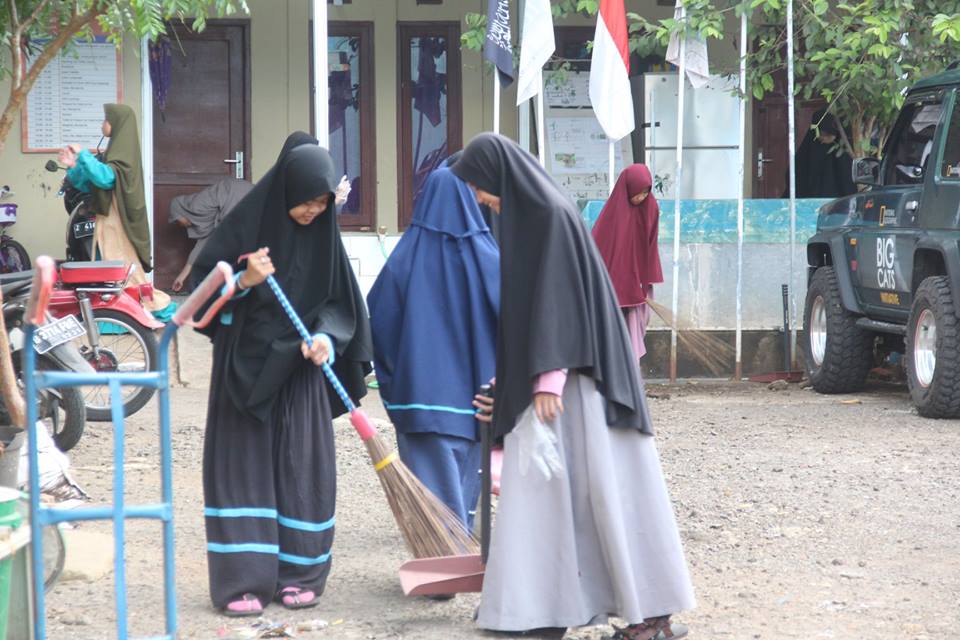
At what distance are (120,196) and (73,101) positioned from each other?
6.59 ft

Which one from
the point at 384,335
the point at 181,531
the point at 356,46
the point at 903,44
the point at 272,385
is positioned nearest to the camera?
the point at 272,385

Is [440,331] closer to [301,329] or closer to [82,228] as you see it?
[301,329]

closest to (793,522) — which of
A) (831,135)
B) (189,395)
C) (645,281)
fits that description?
(645,281)

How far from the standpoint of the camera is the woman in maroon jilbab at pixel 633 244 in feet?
31.2

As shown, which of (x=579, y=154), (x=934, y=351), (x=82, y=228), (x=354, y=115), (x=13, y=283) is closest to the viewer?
(x=13, y=283)

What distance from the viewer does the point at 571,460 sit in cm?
425

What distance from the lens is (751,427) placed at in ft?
28.7

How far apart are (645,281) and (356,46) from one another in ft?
13.6

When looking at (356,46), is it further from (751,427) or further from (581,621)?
(581,621)

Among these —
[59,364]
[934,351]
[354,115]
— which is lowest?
[934,351]

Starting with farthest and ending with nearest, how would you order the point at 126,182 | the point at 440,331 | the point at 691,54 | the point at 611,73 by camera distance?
1. the point at 691,54
2. the point at 611,73
3. the point at 126,182
4. the point at 440,331

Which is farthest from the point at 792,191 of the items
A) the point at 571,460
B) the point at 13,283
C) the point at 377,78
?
the point at 571,460

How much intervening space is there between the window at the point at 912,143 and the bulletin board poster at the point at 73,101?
6.08 metres

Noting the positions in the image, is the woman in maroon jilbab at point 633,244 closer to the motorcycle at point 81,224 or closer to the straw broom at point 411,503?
the motorcycle at point 81,224
